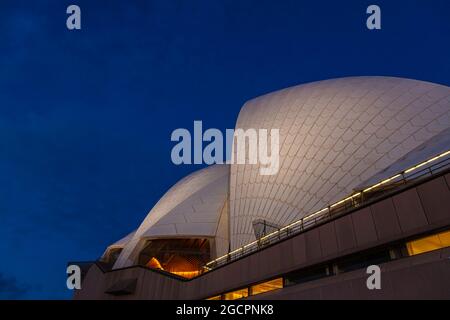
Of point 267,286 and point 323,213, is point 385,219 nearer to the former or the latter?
point 323,213

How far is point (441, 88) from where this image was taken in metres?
18.6

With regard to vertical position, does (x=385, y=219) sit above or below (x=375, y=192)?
below

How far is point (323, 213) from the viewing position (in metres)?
14.7

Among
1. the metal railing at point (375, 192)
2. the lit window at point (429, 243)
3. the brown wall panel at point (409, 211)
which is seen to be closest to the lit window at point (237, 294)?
the metal railing at point (375, 192)

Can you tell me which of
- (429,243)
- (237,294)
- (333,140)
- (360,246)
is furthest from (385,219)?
(333,140)

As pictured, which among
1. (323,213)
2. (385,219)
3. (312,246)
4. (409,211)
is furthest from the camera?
(323,213)

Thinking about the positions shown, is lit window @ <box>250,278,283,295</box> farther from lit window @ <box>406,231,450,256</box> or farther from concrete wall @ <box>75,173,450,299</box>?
lit window @ <box>406,231,450,256</box>

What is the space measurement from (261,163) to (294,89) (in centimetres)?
636

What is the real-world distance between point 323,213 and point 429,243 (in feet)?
19.7

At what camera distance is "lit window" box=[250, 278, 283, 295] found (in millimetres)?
13430

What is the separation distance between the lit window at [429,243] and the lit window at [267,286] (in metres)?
5.53

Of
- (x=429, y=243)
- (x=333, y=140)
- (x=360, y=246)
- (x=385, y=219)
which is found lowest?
(x=429, y=243)
